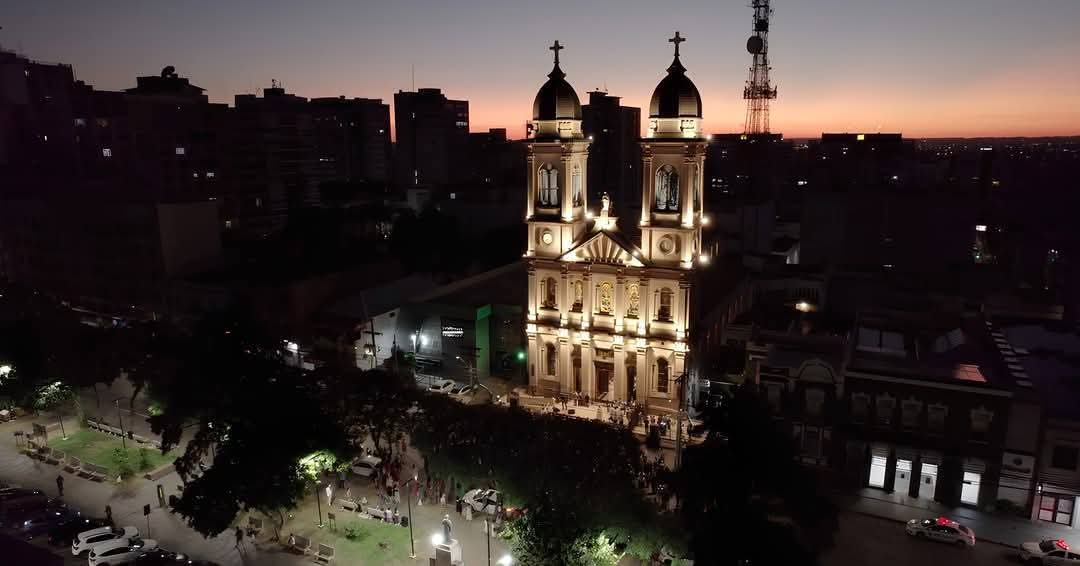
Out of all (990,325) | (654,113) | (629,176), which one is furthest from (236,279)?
(629,176)

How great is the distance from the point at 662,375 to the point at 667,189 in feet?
38.7

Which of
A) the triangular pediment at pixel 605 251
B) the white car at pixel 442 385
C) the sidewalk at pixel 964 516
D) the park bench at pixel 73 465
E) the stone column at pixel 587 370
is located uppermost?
the triangular pediment at pixel 605 251

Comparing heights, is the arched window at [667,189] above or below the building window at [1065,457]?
above

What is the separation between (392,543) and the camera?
3122 cm

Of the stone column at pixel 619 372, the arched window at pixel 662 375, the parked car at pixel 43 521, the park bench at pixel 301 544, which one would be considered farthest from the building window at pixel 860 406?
the parked car at pixel 43 521

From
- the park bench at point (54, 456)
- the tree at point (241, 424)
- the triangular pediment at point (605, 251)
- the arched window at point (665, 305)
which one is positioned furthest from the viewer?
the triangular pediment at point (605, 251)

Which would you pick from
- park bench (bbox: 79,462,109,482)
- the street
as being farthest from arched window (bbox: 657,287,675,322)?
park bench (bbox: 79,462,109,482)

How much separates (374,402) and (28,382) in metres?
24.9

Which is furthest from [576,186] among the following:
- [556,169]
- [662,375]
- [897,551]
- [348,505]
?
[897,551]

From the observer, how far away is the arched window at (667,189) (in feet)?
Result: 143

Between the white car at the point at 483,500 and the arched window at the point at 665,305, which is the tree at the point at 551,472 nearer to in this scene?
the white car at the point at 483,500

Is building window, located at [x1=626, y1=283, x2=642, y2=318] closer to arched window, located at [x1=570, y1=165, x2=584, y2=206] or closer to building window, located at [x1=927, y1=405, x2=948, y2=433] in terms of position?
arched window, located at [x1=570, y1=165, x2=584, y2=206]

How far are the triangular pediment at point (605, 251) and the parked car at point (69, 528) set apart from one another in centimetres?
2931

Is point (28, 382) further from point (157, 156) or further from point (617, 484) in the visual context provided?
point (157, 156)
